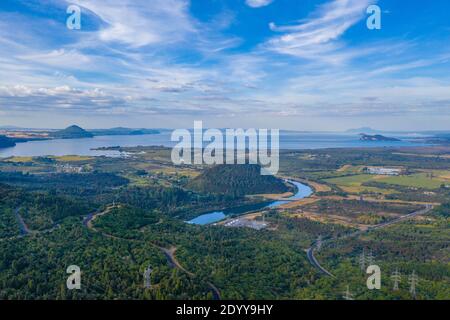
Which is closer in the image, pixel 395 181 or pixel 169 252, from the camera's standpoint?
pixel 169 252

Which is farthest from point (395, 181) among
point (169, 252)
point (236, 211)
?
point (169, 252)

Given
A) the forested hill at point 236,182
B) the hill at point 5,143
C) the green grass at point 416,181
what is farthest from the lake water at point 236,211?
the hill at point 5,143

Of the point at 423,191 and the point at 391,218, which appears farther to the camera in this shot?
the point at 423,191

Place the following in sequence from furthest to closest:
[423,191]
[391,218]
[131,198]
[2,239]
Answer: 1. [423,191]
2. [131,198]
3. [391,218]
4. [2,239]

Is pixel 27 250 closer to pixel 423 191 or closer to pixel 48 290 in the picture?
pixel 48 290

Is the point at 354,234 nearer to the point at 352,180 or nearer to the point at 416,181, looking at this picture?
the point at 352,180

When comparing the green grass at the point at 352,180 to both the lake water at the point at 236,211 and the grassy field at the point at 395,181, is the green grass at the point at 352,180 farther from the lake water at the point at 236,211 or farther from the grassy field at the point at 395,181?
the lake water at the point at 236,211

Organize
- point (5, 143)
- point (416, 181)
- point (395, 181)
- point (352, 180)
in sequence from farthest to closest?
point (5, 143), point (352, 180), point (395, 181), point (416, 181)
